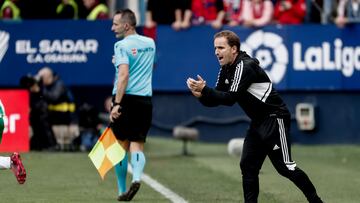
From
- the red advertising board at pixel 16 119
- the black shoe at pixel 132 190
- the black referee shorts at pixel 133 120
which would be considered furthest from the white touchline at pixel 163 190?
the red advertising board at pixel 16 119

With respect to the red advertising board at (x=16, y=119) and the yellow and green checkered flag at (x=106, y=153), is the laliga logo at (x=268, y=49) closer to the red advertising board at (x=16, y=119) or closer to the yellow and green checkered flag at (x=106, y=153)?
the red advertising board at (x=16, y=119)

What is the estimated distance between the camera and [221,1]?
20188 millimetres

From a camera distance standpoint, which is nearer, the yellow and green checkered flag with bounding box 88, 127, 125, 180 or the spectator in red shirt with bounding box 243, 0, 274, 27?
the yellow and green checkered flag with bounding box 88, 127, 125, 180

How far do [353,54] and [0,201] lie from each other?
31.0 ft

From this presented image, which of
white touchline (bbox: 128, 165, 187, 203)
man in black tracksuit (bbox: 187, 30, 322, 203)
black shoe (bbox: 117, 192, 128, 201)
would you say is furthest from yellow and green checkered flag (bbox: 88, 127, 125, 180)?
man in black tracksuit (bbox: 187, 30, 322, 203)

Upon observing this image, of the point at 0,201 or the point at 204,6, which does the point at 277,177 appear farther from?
the point at 204,6

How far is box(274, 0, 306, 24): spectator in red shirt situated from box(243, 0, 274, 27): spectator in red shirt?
0.18m

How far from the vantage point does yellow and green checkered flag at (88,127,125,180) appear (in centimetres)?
1230

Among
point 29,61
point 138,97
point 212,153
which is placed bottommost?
point 212,153

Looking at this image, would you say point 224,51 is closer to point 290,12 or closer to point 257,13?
point 257,13

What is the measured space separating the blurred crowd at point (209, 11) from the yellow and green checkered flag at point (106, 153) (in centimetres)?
764

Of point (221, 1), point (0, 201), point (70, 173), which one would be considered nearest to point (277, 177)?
point (70, 173)

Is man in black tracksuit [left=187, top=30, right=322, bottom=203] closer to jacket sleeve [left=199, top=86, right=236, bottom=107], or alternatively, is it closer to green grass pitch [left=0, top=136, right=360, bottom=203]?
jacket sleeve [left=199, top=86, right=236, bottom=107]

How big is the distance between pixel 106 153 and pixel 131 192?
572mm
